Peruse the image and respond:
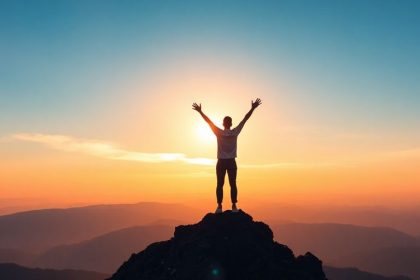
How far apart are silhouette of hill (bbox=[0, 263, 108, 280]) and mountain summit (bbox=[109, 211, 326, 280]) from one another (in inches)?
3956

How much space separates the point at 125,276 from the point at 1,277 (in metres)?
114

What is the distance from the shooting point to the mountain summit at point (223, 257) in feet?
57.0

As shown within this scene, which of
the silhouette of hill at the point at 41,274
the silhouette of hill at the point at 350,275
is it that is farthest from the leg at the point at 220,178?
the silhouette of hill at the point at 350,275

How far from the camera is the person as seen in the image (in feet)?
57.0

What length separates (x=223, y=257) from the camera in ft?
58.4

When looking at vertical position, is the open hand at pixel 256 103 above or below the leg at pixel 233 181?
above

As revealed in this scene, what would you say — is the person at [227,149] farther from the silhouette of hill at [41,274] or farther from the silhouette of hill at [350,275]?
the silhouette of hill at [350,275]

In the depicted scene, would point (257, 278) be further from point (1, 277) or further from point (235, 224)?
point (1, 277)

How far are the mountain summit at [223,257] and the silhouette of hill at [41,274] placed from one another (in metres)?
100

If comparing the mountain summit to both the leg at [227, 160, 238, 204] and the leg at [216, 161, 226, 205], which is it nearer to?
the leg at [227, 160, 238, 204]

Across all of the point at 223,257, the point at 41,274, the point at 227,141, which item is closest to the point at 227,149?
the point at 227,141

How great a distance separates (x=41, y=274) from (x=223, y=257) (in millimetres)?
110091

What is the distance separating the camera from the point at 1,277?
383 feet

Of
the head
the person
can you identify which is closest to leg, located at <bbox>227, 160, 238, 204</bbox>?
the person
